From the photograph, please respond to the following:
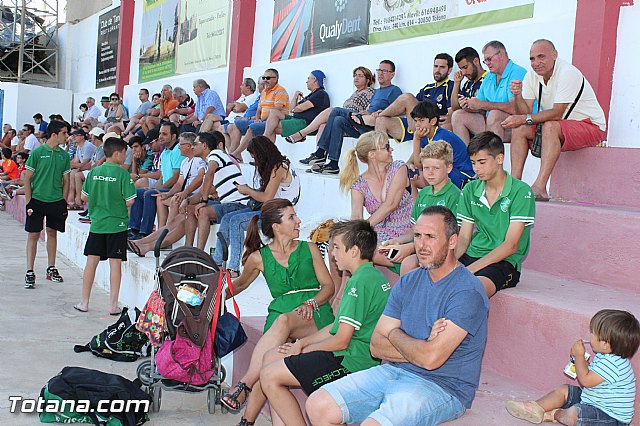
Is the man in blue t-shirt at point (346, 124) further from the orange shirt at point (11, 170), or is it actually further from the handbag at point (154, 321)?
the orange shirt at point (11, 170)

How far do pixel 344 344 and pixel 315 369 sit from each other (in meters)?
0.20

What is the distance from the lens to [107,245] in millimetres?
7266

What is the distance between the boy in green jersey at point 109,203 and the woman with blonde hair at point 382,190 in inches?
107

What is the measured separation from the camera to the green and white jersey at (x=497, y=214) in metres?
4.16

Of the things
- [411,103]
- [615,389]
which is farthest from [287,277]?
[411,103]

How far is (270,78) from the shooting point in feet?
35.9

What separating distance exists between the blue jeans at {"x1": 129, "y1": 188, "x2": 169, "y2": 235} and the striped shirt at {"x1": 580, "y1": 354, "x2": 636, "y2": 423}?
715 cm

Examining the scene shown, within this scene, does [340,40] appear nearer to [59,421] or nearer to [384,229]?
[384,229]

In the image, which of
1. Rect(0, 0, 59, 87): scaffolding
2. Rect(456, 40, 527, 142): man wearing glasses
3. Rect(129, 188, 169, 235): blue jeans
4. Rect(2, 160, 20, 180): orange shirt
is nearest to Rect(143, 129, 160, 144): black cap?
Rect(129, 188, 169, 235): blue jeans

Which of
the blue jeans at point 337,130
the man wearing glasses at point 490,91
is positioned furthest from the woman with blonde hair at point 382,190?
the blue jeans at point 337,130

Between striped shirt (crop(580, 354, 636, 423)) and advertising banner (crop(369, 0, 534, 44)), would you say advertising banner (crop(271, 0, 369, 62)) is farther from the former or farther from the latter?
striped shirt (crop(580, 354, 636, 423))

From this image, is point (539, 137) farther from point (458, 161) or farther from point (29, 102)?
point (29, 102)

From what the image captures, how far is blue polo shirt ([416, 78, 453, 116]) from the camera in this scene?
749 cm

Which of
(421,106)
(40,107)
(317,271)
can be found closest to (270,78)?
(421,106)
